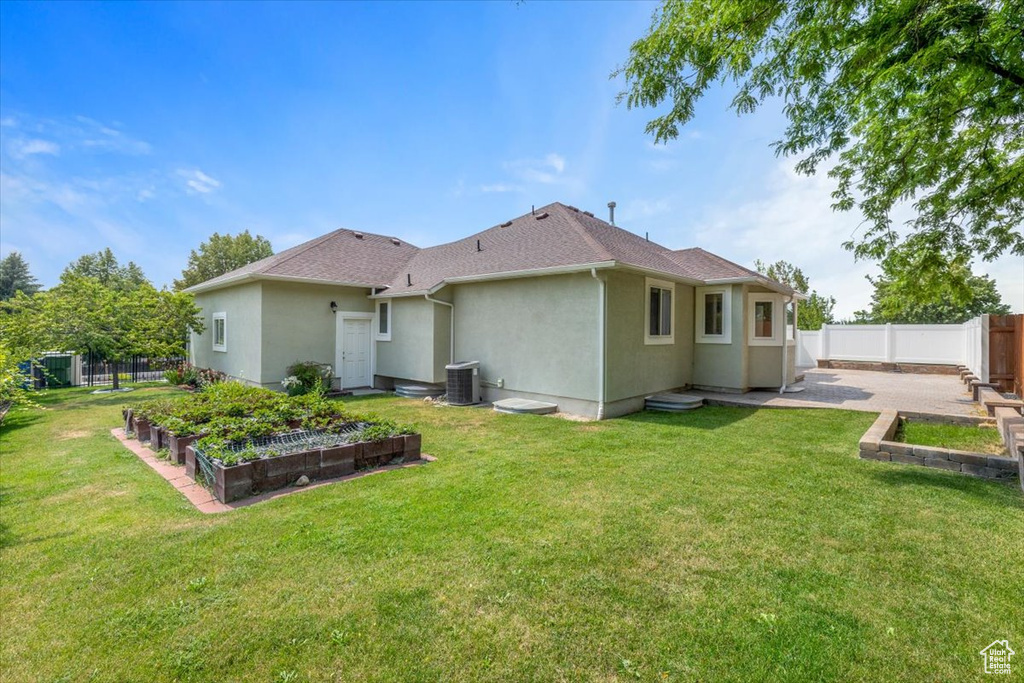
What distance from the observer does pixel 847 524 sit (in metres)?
3.93

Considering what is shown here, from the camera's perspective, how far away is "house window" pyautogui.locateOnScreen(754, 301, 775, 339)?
11805mm

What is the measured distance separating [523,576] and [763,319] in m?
11.4

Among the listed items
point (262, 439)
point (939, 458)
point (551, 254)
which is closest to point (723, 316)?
point (551, 254)

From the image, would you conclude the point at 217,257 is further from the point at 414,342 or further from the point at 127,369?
the point at 414,342

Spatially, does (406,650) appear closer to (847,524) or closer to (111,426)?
(847,524)

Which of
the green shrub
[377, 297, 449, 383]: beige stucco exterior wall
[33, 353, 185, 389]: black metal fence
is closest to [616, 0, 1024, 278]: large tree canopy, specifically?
[377, 297, 449, 383]: beige stucco exterior wall

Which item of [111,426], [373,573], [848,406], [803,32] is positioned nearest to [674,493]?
[373,573]

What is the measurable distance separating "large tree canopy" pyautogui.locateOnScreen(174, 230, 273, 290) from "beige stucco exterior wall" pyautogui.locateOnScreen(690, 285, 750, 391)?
118ft

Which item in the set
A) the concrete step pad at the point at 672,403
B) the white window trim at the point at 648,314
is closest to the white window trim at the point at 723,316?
the white window trim at the point at 648,314

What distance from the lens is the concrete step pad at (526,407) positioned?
9.55 m

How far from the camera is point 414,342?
1271cm

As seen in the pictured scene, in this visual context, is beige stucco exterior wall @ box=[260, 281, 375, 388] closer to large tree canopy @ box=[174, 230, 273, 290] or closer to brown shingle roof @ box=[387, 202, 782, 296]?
brown shingle roof @ box=[387, 202, 782, 296]

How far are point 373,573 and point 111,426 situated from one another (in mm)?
8705

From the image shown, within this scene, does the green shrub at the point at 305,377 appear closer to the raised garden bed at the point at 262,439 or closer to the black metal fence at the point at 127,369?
the raised garden bed at the point at 262,439
